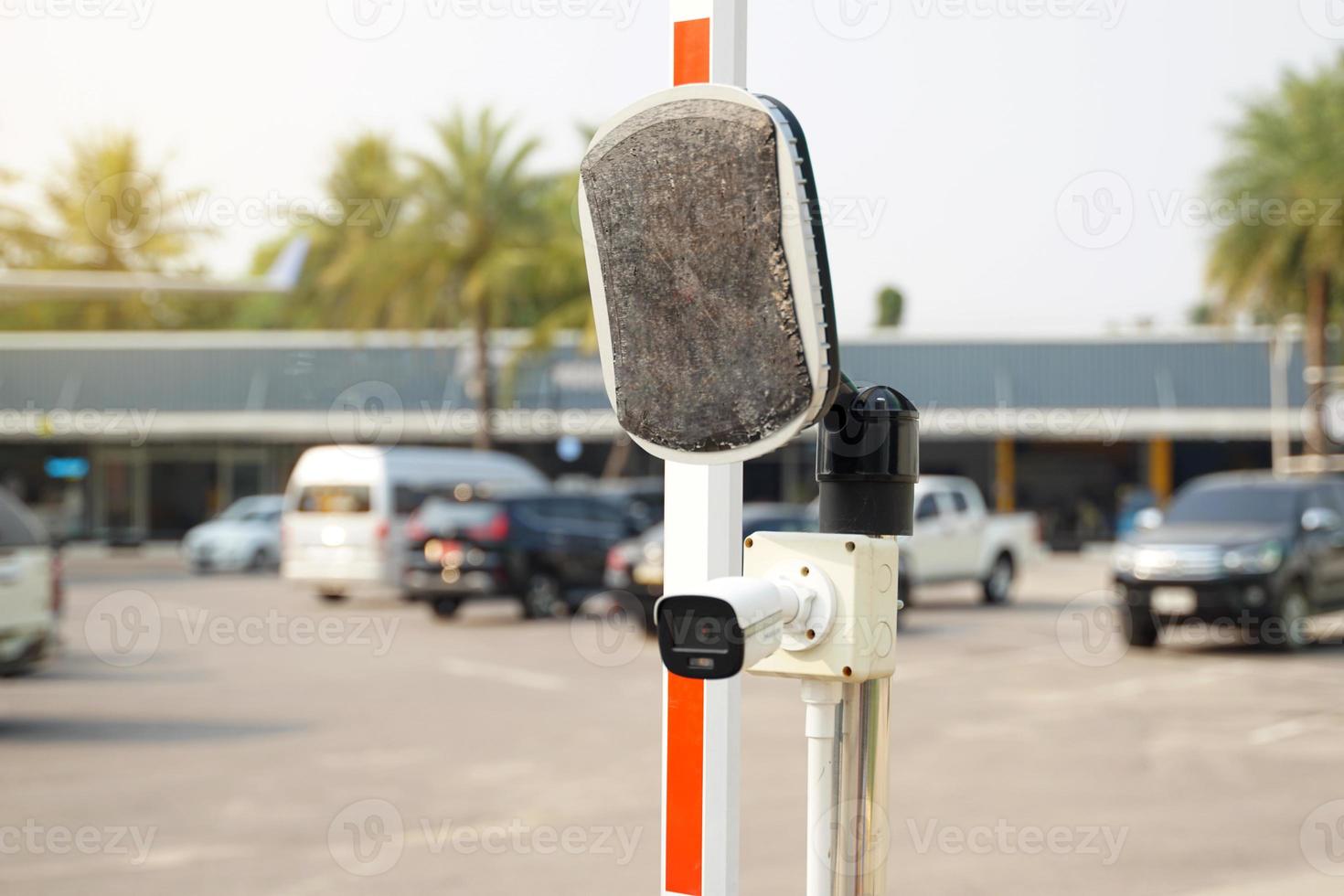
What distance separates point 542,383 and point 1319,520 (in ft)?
81.0

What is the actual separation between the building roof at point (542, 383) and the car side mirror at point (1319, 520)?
21.8 m

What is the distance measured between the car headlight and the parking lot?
90cm

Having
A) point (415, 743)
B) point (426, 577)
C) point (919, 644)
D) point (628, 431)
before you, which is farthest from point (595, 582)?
point (628, 431)
